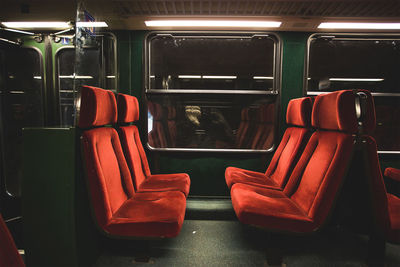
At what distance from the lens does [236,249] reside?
2064 millimetres

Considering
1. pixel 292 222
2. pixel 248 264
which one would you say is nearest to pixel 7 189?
pixel 248 264

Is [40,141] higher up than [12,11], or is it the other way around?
[12,11]

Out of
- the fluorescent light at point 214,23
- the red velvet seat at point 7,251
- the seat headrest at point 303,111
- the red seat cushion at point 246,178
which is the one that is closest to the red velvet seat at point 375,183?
the seat headrest at point 303,111

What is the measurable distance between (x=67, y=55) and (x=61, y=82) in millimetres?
367

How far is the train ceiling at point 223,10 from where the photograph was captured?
222 cm

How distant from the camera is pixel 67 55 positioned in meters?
3.25

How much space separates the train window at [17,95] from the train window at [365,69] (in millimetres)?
3426

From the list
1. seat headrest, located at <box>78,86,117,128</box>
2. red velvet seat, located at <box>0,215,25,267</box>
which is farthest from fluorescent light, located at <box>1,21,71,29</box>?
red velvet seat, located at <box>0,215,25,267</box>

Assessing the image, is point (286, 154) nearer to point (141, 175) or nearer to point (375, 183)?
point (375, 183)

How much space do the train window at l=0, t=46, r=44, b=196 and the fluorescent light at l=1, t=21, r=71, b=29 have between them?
11.1 inches

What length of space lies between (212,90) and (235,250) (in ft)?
5.56

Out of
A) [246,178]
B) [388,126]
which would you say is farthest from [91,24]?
[388,126]

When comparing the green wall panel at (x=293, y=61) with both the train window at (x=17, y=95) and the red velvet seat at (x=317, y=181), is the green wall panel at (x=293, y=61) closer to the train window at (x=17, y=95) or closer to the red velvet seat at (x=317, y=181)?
the red velvet seat at (x=317, y=181)

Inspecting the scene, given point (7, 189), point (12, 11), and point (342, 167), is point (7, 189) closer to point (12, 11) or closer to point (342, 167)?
point (12, 11)
